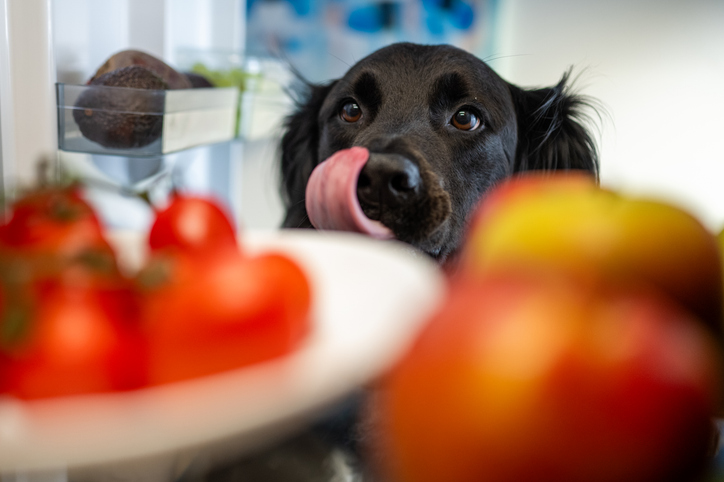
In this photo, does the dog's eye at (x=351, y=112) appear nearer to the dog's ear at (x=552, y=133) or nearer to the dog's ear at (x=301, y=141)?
the dog's ear at (x=301, y=141)

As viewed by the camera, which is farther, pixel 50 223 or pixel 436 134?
pixel 436 134

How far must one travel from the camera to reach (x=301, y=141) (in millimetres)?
1573

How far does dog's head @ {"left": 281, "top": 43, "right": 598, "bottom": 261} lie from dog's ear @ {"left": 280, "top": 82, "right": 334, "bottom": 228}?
0.03m

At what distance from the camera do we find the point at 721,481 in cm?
24

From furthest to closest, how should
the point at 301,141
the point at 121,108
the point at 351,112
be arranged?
the point at 301,141 < the point at 351,112 < the point at 121,108

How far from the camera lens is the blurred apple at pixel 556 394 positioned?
0.20 meters

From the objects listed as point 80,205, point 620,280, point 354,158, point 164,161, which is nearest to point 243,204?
point 164,161

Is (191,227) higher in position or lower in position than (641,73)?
lower

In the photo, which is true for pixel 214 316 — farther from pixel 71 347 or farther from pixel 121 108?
pixel 121 108

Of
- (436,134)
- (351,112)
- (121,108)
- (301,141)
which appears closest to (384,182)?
(436,134)

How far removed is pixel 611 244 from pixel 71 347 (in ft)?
0.82

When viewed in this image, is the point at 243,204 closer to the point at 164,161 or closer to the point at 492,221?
the point at 164,161

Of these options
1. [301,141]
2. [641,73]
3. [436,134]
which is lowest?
[301,141]

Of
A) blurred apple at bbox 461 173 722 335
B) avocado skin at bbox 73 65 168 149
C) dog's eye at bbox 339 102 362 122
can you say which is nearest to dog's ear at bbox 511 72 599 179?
dog's eye at bbox 339 102 362 122
